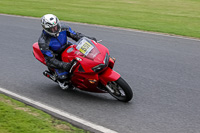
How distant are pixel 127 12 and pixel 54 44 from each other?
13.0m

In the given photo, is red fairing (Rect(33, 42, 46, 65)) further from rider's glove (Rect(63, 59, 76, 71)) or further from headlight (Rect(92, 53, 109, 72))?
headlight (Rect(92, 53, 109, 72))

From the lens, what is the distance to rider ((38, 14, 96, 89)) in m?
6.58

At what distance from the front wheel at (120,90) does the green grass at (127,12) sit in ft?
23.6

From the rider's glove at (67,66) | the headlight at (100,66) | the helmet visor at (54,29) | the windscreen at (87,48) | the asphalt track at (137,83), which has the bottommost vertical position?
the asphalt track at (137,83)

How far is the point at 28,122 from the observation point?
16.9ft

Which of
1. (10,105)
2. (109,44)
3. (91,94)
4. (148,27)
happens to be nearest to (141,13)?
(148,27)

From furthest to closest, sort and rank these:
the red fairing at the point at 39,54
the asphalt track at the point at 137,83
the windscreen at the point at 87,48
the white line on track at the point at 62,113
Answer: the red fairing at the point at 39,54, the windscreen at the point at 87,48, the asphalt track at the point at 137,83, the white line on track at the point at 62,113

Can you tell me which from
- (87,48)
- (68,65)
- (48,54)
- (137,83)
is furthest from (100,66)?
(137,83)

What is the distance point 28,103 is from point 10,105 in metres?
0.39

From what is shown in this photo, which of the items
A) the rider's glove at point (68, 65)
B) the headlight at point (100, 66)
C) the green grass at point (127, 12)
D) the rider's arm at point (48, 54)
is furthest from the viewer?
the green grass at point (127, 12)

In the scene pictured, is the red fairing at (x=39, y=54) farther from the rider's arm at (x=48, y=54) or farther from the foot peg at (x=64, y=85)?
the foot peg at (x=64, y=85)

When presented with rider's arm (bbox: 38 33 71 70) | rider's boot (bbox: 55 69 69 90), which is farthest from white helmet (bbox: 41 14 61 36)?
rider's boot (bbox: 55 69 69 90)

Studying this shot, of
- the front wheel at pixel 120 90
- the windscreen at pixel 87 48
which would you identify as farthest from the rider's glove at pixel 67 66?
the front wheel at pixel 120 90

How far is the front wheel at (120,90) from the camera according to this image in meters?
6.06
